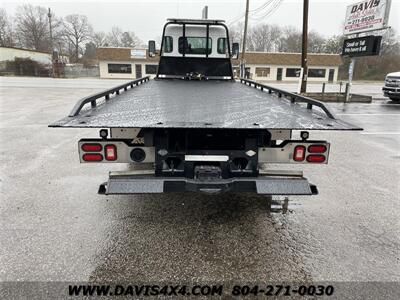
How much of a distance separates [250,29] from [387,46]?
32.6 meters

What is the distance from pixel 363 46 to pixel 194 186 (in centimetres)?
1542

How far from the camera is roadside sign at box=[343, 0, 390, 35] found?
1380cm

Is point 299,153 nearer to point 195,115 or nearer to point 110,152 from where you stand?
point 195,115

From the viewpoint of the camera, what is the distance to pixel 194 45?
306 inches

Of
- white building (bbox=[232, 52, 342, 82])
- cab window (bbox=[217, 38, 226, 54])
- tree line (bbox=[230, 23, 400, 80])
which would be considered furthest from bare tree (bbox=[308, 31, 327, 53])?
cab window (bbox=[217, 38, 226, 54])

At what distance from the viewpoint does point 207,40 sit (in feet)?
25.4

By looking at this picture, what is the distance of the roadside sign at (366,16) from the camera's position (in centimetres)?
1380

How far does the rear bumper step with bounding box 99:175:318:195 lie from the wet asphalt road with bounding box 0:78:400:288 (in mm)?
598

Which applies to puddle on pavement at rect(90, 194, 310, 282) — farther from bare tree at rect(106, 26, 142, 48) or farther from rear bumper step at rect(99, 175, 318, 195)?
bare tree at rect(106, 26, 142, 48)

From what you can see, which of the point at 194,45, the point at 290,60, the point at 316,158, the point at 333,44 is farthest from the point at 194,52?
the point at 333,44

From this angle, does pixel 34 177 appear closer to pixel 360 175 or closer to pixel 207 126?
pixel 207 126

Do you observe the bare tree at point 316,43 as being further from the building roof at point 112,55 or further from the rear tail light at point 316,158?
the rear tail light at point 316,158

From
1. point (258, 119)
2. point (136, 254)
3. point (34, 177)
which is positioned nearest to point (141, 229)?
point (136, 254)

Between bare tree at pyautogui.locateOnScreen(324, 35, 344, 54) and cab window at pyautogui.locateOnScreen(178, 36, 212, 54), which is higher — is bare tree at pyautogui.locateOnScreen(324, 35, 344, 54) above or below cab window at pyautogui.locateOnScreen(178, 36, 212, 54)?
above
